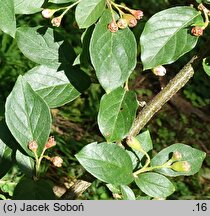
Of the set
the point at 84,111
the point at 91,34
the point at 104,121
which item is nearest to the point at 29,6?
the point at 91,34

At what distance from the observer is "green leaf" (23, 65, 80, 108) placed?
99cm

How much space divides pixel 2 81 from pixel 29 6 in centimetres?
227

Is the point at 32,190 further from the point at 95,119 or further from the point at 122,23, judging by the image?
the point at 95,119

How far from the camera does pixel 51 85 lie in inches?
39.4

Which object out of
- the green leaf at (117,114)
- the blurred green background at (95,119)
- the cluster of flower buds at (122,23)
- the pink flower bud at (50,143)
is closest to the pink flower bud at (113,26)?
the cluster of flower buds at (122,23)

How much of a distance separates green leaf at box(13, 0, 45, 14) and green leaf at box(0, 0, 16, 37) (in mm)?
60

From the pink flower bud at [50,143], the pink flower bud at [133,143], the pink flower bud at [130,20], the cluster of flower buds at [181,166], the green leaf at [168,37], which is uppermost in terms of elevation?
the pink flower bud at [130,20]

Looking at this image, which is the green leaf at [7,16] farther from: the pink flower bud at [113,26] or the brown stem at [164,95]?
the brown stem at [164,95]

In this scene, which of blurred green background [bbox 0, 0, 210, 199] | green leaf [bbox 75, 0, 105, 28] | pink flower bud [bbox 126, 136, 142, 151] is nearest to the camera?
green leaf [bbox 75, 0, 105, 28]

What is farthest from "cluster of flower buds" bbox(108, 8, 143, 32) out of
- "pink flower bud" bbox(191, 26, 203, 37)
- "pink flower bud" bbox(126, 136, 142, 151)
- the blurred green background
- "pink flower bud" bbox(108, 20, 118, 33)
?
the blurred green background

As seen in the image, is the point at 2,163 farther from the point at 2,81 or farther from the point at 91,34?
the point at 2,81

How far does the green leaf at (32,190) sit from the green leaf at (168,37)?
280 mm

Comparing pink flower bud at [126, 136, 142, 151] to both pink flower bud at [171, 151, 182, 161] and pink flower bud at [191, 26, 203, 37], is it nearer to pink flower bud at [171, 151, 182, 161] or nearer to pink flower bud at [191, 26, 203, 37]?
pink flower bud at [171, 151, 182, 161]

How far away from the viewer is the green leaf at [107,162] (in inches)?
34.9
